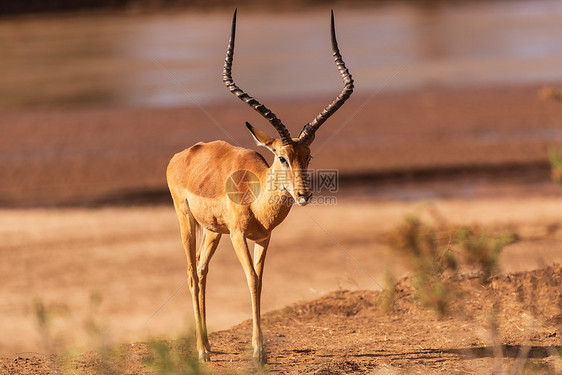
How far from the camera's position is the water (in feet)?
130

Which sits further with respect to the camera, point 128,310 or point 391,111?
point 391,111

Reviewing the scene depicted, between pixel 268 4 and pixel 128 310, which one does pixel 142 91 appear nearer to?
pixel 128 310

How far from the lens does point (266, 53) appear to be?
51.9 meters

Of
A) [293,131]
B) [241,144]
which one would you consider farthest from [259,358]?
[293,131]

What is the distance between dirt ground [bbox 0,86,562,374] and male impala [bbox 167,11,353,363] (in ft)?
3.43

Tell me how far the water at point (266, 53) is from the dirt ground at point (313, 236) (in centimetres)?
479

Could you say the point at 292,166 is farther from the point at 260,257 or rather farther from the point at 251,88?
the point at 251,88

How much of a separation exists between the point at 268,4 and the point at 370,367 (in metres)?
72.5

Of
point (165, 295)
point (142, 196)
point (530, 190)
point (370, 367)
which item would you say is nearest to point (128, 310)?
point (165, 295)

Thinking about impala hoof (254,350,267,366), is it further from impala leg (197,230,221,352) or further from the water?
the water

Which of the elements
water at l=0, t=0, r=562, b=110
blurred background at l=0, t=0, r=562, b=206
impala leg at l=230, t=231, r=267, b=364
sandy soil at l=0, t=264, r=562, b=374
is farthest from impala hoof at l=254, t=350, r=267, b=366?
water at l=0, t=0, r=562, b=110

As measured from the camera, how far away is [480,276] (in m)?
11.8

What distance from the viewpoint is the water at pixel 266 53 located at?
3975 centimetres

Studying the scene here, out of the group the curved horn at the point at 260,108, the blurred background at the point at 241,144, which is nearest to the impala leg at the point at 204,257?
the curved horn at the point at 260,108
